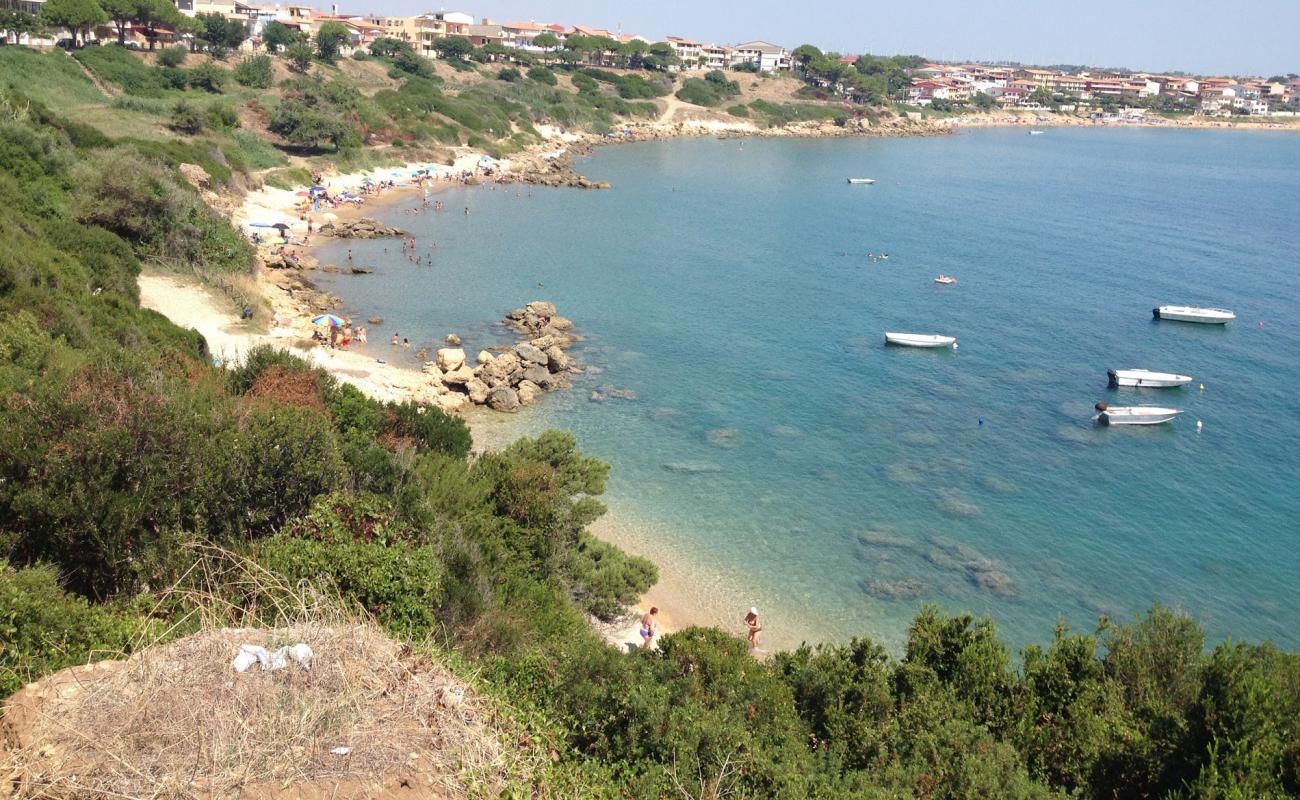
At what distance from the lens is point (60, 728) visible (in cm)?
755

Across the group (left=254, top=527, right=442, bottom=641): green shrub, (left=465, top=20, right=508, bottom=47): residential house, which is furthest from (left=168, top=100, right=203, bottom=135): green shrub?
(left=465, top=20, right=508, bottom=47): residential house

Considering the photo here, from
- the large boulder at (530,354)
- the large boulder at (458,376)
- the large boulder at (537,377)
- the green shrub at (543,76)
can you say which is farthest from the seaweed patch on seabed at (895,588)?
the green shrub at (543,76)

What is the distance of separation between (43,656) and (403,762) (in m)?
4.21

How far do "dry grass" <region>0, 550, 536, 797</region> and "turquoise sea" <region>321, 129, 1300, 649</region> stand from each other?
1357cm

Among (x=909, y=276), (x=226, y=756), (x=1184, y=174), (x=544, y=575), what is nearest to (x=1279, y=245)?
(x=909, y=276)

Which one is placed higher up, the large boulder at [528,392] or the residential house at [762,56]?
the residential house at [762,56]

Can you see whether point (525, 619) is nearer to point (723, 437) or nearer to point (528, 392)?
point (723, 437)

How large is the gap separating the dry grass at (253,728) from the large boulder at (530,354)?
82.5ft

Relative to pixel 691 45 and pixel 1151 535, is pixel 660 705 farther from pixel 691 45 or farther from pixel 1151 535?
pixel 691 45

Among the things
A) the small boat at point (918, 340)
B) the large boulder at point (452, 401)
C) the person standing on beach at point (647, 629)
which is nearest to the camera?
the person standing on beach at point (647, 629)

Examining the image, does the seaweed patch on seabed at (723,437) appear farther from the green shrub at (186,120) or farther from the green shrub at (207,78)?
the green shrub at (207,78)

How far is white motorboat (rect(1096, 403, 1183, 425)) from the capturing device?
32.8 m

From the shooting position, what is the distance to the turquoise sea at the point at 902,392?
23766 millimetres

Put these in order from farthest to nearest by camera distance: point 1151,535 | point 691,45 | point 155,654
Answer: point 691,45, point 1151,535, point 155,654
